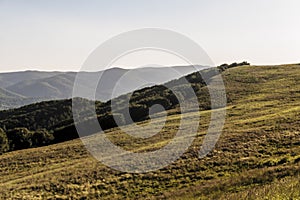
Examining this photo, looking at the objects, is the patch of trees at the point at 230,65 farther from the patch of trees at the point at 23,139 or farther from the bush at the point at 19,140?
the bush at the point at 19,140

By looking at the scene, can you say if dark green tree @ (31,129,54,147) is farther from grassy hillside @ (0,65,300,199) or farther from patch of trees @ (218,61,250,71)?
patch of trees @ (218,61,250,71)

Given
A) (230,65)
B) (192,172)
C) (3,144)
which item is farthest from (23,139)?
(230,65)

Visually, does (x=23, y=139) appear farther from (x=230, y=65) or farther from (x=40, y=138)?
(x=230, y=65)

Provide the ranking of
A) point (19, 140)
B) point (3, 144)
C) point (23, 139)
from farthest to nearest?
point (23, 139), point (19, 140), point (3, 144)

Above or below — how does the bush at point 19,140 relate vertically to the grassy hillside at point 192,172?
below

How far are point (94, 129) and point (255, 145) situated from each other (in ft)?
212

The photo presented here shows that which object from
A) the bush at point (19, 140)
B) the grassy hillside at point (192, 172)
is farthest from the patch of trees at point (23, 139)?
the grassy hillside at point (192, 172)

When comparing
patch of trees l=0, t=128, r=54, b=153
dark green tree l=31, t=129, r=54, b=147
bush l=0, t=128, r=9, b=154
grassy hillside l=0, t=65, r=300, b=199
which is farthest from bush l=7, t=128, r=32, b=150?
grassy hillside l=0, t=65, r=300, b=199

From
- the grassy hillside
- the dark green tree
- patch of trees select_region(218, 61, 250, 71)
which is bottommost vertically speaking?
the dark green tree

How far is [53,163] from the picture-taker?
170 ft

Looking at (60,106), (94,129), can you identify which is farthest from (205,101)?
(60,106)

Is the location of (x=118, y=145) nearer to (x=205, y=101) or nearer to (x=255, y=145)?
(x=255, y=145)

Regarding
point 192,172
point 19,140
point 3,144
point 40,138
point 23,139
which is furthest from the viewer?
point 40,138

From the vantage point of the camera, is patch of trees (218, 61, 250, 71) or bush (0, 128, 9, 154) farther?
patch of trees (218, 61, 250, 71)
